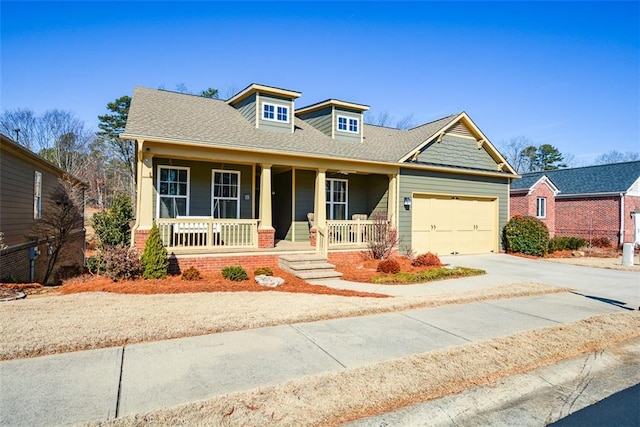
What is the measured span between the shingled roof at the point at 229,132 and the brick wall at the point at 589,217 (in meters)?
14.1

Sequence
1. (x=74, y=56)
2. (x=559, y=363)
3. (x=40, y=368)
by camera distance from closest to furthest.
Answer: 1. (x=40, y=368)
2. (x=559, y=363)
3. (x=74, y=56)

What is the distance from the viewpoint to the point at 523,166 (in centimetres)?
5200

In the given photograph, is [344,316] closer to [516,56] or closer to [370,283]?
[370,283]

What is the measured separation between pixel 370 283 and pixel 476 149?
9937 millimetres

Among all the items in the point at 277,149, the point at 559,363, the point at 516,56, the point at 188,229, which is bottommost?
the point at 559,363

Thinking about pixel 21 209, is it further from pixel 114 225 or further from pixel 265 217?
pixel 265 217

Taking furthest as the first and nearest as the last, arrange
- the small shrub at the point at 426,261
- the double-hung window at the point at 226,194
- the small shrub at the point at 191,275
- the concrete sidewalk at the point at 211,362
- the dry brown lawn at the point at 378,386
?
the double-hung window at the point at 226,194 → the small shrub at the point at 426,261 → the small shrub at the point at 191,275 → the concrete sidewalk at the point at 211,362 → the dry brown lawn at the point at 378,386

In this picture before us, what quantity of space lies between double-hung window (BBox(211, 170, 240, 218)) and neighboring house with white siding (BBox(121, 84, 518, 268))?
0.03 meters

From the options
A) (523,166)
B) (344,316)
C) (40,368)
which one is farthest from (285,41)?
(523,166)

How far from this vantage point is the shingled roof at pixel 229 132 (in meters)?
10.7

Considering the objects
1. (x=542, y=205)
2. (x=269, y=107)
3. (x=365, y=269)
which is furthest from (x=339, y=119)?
(x=542, y=205)

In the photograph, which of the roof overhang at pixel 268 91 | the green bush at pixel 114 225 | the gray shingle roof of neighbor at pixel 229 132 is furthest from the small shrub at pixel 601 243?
the green bush at pixel 114 225

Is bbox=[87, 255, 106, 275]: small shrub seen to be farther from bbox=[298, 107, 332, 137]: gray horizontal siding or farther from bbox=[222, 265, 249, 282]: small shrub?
bbox=[298, 107, 332, 137]: gray horizontal siding

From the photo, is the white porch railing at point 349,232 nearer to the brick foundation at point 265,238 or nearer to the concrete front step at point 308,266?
the concrete front step at point 308,266
